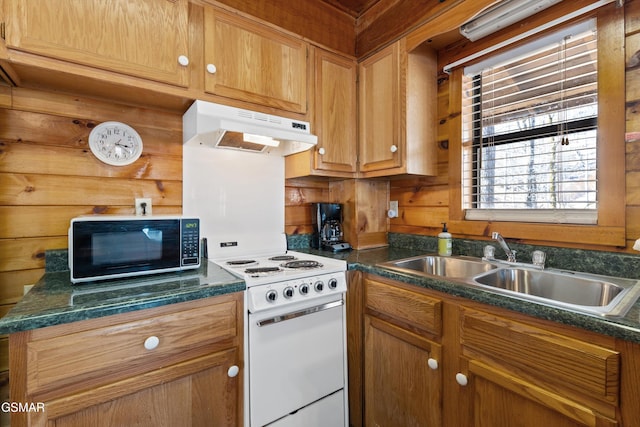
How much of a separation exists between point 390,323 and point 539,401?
639mm

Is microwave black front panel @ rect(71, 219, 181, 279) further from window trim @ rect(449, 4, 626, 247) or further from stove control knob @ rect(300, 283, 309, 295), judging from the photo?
window trim @ rect(449, 4, 626, 247)

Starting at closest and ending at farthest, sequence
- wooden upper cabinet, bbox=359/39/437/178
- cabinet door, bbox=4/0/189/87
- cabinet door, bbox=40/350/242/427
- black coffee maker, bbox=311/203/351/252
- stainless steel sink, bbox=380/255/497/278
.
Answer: cabinet door, bbox=40/350/242/427, cabinet door, bbox=4/0/189/87, stainless steel sink, bbox=380/255/497/278, wooden upper cabinet, bbox=359/39/437/178, black coffee maker, bbox=311/203/351/252

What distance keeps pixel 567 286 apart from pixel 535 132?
81cm

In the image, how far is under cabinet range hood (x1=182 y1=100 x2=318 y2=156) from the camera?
1.43 metres

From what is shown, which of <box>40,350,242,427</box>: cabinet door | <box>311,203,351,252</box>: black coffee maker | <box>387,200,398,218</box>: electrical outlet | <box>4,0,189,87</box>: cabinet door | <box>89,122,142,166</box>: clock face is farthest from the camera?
<box>387,200,398,218</box>: electrical outlet

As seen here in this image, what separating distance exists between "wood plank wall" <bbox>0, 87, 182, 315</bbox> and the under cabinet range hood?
307mm

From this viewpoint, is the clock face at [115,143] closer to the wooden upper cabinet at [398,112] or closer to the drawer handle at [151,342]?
the drawer handle at [151,342]

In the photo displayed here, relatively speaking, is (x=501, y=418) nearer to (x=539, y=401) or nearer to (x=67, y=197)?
(x=539, y=401)

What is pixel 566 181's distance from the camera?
56.6 inches

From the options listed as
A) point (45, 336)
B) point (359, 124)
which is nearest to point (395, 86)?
point (359, 124)

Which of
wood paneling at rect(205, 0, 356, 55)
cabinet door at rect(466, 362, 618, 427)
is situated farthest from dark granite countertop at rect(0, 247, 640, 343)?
wood paneling at rect(205, 0, 356, 55)

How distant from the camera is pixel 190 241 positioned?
54.7 inches

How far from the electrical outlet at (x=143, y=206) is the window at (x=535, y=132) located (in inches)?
72.9

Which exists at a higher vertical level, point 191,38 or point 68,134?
point 191,38
